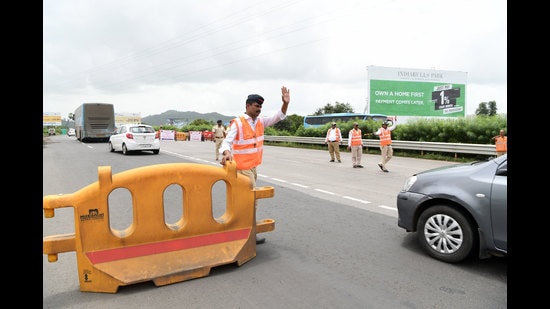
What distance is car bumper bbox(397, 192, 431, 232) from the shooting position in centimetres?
451

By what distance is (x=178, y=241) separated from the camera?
3877mm

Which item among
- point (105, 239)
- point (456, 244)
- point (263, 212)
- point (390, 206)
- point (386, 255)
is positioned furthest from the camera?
point (390, 206)

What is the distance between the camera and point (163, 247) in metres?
3.80

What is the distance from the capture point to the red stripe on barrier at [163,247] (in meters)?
3.55

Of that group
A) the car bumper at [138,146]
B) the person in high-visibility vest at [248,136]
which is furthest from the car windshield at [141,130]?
the person in high-visibility vest at [248,136]

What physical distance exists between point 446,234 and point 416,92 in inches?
1174

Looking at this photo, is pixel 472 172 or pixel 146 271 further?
pixel 472 172

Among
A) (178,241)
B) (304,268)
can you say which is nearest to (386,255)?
(304,268)

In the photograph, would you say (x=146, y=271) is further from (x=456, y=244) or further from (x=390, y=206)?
(x=390, y=206)

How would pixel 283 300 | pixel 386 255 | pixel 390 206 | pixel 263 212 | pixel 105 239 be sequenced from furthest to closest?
pixel 390 206
pixel 263 212
pixel 386 255
pixel 105 239
pixel 283 300

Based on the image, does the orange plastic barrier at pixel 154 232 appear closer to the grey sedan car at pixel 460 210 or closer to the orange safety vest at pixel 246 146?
the orange safety vest at pixel 246 146

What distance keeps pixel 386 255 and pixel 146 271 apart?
8.71 ft

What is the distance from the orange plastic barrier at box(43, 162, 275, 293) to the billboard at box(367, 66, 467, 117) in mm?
26885

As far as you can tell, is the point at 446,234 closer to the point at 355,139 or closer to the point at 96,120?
the point at 355,139
